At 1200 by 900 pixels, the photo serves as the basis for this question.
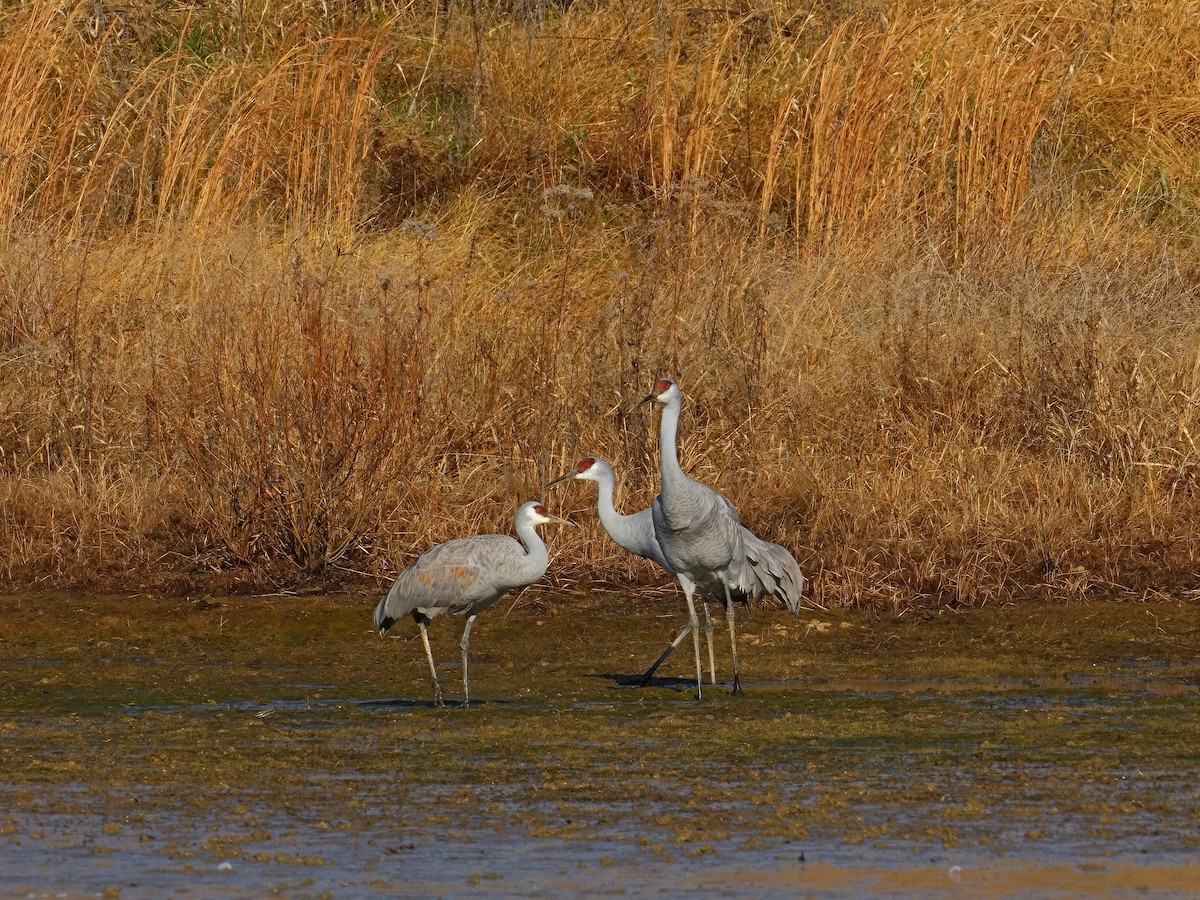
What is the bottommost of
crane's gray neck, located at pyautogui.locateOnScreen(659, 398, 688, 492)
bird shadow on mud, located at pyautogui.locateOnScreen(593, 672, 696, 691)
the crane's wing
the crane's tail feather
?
bird shadow on mud, located at pyautogui.locateOnScreen(593, 672, 696, 691)

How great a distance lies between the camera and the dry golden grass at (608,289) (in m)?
9.35

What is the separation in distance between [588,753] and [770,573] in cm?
201

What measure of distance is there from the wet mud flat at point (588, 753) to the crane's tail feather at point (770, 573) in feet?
1.00

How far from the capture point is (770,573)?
825 cm

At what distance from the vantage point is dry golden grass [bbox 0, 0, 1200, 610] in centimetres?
935

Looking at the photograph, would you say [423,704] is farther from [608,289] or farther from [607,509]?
[608,289]

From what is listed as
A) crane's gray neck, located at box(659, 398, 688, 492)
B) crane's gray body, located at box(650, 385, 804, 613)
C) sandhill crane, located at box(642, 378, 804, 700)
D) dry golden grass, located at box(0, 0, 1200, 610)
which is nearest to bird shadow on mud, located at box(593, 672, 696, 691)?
sandhill crane, located at box(642, 378, 804, 700)

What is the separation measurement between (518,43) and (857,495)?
6.78 meters

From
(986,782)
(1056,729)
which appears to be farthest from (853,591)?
(986,782)

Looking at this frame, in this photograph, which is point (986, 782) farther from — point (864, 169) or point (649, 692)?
point (864, 169)

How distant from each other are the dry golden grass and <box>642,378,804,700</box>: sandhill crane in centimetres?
81

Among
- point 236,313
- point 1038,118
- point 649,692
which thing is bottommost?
point 649,692

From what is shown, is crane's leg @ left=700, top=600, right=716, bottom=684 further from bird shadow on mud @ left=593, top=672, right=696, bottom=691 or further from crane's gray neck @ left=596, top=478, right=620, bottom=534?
crane's gray neck @ left=596, top=478, right=620, bottom=534

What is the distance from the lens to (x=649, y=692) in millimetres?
7840
